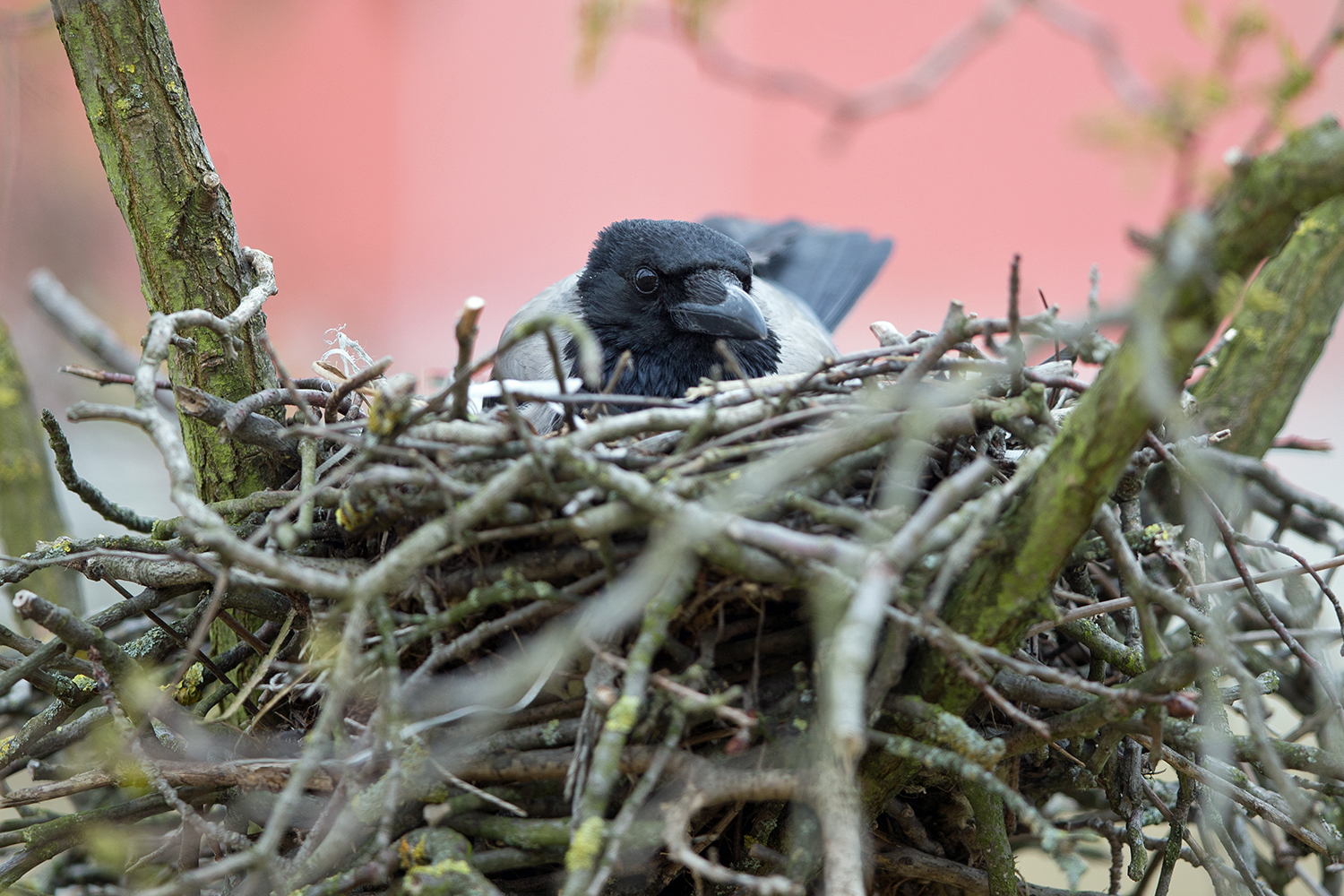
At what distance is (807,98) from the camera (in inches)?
40.1

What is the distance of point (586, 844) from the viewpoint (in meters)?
0.88

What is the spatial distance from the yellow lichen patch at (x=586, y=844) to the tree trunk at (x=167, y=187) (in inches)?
33.1

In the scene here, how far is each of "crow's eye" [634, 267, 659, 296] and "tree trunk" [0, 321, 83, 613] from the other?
123 cm

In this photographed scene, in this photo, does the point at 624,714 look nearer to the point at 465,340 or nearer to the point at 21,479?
the point at 465,340

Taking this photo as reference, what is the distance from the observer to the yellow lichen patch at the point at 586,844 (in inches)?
34.6

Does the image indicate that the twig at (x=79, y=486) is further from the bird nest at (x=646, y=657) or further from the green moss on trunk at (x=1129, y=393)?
the green moss on trunk at (x=1129, y=393)

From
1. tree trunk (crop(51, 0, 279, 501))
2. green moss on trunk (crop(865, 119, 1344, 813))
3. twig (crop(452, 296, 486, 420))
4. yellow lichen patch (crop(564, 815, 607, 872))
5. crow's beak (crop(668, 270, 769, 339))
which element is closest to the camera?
green moss on trunk (crop(865, 119, 1344, 813))

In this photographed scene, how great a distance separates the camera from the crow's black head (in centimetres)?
195

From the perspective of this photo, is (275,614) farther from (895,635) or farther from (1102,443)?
(1102,443)

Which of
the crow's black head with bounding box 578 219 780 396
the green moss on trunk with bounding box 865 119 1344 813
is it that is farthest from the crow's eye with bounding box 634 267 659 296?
the green moss on trunk with bounding box 865 119 1344 813

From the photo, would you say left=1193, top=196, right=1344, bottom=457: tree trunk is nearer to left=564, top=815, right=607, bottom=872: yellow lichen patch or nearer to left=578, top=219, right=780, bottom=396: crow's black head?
left=578, top=219, right=780, bottom=396: crow's black head

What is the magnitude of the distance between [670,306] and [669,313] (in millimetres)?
14

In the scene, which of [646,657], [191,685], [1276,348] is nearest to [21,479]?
[191,685]

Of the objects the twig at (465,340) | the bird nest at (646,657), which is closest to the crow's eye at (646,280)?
the bird nest at (646,657)
